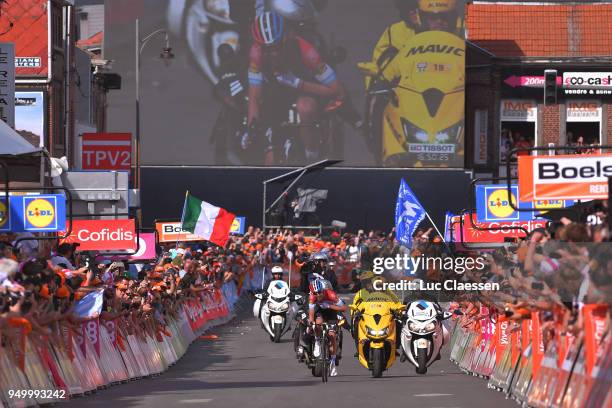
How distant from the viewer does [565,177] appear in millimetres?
15867

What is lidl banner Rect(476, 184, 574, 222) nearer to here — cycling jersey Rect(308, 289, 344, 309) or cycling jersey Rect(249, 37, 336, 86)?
cycling jersey Rect(308, 289, 344, 309)

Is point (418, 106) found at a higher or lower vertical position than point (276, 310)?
higher

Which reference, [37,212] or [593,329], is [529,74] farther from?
[593,329]

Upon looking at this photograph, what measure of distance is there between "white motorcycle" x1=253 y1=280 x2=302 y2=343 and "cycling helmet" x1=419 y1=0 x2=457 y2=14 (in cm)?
4209

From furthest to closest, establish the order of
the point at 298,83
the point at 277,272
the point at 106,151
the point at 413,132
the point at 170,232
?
the point at 413,132 < the point at 298,83 < the point at 106,151 < the point at 170,232 < the point at 277,272

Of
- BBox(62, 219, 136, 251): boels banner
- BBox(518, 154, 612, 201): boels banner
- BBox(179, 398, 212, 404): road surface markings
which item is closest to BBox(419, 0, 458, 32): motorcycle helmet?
BBox(62, 219, 136, 251): boels banner

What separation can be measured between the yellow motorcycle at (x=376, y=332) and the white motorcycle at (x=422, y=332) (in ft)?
0.77

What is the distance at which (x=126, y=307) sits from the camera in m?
21.7

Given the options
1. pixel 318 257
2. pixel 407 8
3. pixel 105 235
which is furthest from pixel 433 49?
pixel 318 257

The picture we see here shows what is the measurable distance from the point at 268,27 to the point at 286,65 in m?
2.03

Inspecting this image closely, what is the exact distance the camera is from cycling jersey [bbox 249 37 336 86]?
2817 inches

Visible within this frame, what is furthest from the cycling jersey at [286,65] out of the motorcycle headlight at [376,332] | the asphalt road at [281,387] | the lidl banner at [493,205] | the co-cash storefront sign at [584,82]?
the motorcycle headlight at [376,332]

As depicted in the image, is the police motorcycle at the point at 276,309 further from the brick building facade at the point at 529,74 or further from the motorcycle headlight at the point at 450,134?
the brick building facade at the point at 529,74

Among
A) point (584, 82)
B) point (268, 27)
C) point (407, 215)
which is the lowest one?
point (407, 215)
